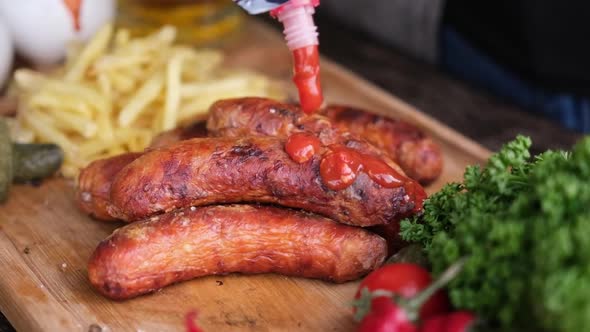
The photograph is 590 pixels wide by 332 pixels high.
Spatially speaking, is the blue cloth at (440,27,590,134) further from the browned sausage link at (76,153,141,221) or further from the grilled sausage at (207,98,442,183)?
the browned sausage link at (76,153,141,221)

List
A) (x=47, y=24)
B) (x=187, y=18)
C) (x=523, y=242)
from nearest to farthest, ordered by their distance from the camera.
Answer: (x=523, y=242) → (x=47, y=24) → (x=187, y=18)

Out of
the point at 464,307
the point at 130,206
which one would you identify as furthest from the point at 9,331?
the point at 464,307

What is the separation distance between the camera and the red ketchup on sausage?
10.8ft

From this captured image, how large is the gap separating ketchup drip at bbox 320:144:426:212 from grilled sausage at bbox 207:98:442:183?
0.81ft

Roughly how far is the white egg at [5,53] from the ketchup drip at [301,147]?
2.40 meters

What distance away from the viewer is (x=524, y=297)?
2.44 meters

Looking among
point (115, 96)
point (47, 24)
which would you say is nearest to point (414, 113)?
point (115, 96)

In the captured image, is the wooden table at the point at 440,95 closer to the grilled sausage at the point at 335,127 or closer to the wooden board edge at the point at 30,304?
the grilled sausage at the point at 335,127

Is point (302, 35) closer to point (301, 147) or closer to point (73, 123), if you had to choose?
point (301, 147)

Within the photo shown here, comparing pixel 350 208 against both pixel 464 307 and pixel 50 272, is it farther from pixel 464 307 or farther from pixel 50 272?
pixel 50 272

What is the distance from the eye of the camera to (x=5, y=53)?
15.1ft

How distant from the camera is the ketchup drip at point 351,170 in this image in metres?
3.07

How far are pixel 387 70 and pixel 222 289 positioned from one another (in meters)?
2.85

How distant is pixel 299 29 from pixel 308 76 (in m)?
0.24
